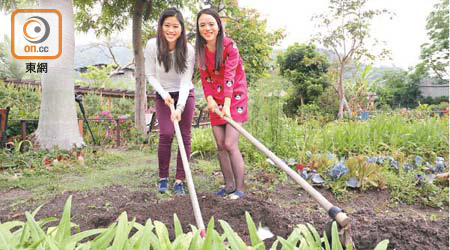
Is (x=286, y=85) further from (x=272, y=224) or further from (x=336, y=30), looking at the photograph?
(x=336, y=30)

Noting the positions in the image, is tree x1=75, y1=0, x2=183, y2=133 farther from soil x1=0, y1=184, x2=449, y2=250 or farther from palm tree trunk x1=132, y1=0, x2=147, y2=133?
soil x1=0, y1=184, x2=449, y2=250

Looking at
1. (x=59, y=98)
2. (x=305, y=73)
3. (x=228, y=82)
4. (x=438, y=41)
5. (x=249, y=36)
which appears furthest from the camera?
(x=438, y=41)

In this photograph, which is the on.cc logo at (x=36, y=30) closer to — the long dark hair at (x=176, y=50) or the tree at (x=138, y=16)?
the tree at (x=138, y=16)

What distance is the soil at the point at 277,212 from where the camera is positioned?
64.2 inches

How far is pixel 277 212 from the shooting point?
1.90 m

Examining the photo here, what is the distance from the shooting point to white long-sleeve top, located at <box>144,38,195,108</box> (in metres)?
2.48

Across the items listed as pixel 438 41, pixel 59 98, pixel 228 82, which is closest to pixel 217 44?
pixel 228 82

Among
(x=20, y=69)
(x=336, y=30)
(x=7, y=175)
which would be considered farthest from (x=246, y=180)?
(x=20, y=69)

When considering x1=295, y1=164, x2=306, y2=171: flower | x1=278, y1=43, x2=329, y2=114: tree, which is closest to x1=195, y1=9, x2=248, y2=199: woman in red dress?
x1=295, y1=164, x2=306, y2=171: flower

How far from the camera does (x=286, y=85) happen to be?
145 inches

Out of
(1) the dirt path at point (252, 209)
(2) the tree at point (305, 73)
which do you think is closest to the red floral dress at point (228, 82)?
(1) the dirt path at point (252, 209)

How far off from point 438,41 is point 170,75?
77.3 ft

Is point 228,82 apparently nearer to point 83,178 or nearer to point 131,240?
point 131,240

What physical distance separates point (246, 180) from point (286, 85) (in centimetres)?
142
